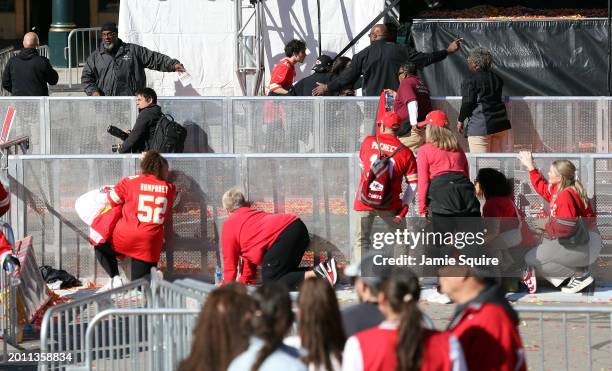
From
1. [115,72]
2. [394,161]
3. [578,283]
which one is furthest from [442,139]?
[115,72]

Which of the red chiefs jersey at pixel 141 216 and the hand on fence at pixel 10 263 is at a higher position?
the red chiefs jersey at pixel 141 216

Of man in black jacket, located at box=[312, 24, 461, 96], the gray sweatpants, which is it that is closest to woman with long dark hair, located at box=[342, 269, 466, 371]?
the gray sweatpants

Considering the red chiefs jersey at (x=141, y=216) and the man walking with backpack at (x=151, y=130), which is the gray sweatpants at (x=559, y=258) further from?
the man walking with backpack at (x=151, y=130)

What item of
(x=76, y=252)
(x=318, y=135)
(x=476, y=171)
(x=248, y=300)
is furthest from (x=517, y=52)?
(x=248, y=300)

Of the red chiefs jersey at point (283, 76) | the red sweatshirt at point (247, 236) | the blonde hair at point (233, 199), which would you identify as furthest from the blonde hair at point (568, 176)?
the red chiefs jersey at point (283, 76)

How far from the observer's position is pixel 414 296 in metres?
5.55

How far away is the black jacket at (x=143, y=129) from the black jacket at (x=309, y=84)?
2.17 m

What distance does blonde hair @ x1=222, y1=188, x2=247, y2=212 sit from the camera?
1077 centimetres

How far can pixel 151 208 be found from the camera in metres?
11.1

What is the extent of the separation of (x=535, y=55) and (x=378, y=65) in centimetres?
345

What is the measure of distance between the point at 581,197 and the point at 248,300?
6071 mm

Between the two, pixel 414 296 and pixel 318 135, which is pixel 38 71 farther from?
pixel 414 296

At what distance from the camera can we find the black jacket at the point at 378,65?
1419cm

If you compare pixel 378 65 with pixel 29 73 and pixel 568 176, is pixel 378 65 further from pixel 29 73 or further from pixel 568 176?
pixel 29 73
